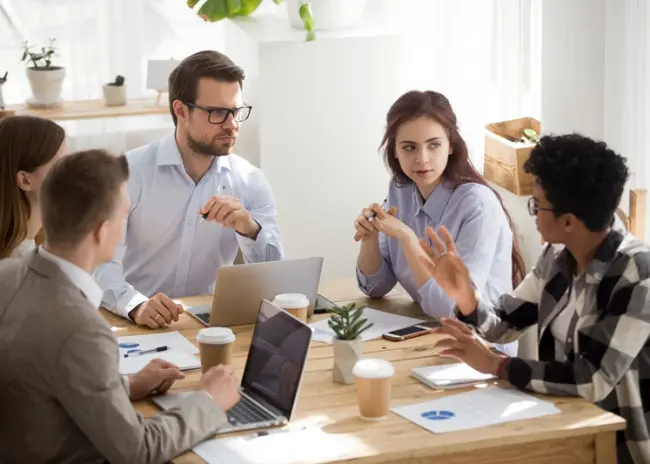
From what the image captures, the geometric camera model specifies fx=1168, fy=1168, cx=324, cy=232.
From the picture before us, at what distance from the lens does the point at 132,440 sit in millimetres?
2207

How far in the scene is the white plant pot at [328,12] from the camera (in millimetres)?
4758

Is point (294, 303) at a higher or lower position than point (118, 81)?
lower

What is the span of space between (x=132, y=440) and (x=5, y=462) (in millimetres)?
296

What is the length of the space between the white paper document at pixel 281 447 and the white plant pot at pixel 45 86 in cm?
275

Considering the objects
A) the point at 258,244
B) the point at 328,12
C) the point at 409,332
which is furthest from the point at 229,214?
the point at 328,12

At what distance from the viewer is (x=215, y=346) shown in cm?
269

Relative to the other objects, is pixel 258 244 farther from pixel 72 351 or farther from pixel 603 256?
pixel 72 351

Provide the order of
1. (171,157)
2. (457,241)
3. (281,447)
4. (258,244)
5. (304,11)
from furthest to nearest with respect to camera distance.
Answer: (304,11)
(171,157)
(258,244)
(457,241)
(281,447)

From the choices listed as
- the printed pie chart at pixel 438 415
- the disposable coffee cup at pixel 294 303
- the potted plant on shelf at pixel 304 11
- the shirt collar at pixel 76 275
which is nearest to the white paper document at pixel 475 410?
the printed pie chart at pixel 438 415

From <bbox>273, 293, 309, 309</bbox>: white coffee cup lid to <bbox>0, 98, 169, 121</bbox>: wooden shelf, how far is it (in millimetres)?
1955

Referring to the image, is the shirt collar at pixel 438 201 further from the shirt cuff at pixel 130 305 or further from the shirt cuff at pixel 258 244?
the shirt cuff at pixel 130 305

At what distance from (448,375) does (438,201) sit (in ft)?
2.73

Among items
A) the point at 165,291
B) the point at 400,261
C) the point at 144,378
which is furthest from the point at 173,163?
the point at 144,378

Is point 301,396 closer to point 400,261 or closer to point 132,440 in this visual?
point 132,440
